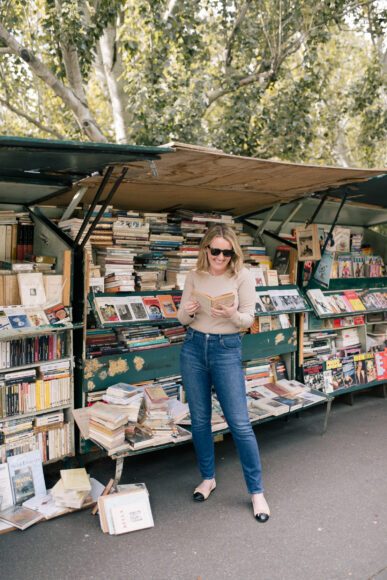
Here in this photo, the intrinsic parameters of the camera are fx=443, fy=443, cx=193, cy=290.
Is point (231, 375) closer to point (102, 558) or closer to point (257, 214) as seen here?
point (102, 558)

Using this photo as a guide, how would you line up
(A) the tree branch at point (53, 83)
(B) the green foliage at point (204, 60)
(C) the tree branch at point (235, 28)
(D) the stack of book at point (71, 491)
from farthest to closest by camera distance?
(C) the tree branch at point (235, 28)
(B) the green foliage at point (204, 60)
(A) the tree branch at point (53, 83)
(D) the stack of book at point (71, 491)

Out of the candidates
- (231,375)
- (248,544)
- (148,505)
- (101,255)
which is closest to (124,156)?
(101,255)

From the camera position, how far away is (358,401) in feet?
17.9

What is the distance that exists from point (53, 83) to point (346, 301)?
485 centimetres

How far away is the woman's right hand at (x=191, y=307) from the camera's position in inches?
114

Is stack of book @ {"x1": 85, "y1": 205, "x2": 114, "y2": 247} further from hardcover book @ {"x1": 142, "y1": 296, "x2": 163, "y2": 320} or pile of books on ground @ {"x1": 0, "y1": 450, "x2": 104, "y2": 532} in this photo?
pile of books on ground @ {"x1": 0, "y1": 450, "x2": 104, "y2": 532}

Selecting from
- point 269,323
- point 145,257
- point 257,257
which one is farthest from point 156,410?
point 257,257

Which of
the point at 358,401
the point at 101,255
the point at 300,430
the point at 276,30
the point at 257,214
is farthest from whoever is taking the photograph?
the point at 276,30

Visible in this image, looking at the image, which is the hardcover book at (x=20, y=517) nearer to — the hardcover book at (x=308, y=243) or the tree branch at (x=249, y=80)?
the hardcover book at (x=308, y=243)

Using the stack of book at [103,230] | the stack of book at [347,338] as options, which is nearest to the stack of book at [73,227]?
the stack of book at [103,230]

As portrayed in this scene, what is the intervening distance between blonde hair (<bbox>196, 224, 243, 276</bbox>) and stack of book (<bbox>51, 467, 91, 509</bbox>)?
169 cm

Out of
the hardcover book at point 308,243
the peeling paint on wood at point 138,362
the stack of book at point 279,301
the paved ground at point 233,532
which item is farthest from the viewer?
the hardcover book at point 308,243

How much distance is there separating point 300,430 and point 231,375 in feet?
6.65

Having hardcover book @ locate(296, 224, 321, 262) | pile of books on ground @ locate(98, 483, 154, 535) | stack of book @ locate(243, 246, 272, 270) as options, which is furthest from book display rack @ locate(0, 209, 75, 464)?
hardcover book @ locate(296, 224, 321, 262)
